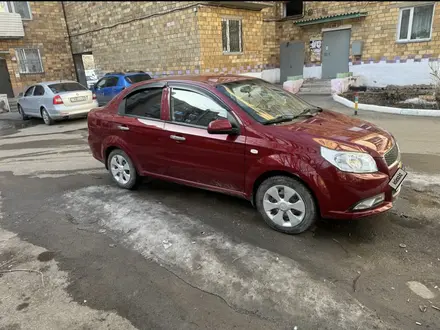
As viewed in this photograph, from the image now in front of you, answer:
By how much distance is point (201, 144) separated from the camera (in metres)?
4.02

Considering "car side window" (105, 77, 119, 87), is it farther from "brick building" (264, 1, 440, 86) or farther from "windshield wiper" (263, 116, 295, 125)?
"windshield wiper" (263, 116, 295, 125)

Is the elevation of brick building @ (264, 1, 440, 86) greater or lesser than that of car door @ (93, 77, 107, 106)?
greater

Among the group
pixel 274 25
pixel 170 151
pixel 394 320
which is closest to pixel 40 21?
pixel 274 25

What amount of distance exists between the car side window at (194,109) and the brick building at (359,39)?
13.5 m

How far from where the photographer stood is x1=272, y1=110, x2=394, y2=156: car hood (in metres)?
3.34

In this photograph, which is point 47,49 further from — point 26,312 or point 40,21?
point 26,312

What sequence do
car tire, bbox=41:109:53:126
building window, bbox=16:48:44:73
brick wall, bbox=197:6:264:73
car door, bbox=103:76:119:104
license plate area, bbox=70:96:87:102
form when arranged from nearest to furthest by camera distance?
license plate area, bbox=70:96:87:102, car tire, bbox=41:109:53:126, car door, bbox=103:76:119:104, brick wall, bbox=197:6:264:73, building window, bbox=16:48:44:73

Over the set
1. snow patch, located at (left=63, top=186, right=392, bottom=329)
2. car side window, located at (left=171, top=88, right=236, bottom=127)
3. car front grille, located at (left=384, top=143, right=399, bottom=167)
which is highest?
car side window, located at (left=171, top=88, right=236, bottom=127)

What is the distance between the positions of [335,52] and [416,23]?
11.6 ft

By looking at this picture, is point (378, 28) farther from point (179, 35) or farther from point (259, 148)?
point (259, 148)

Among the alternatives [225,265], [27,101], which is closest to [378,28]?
[27,101]

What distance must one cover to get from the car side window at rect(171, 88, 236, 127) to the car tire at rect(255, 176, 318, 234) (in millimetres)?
835

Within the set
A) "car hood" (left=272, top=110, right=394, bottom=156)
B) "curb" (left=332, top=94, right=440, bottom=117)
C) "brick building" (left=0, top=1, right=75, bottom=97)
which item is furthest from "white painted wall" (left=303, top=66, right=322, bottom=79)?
"car hood" (left=272, top=110, right=394, bottom=156)

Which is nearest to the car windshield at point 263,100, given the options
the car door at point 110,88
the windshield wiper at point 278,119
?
the windshield wiper at point 278,119
